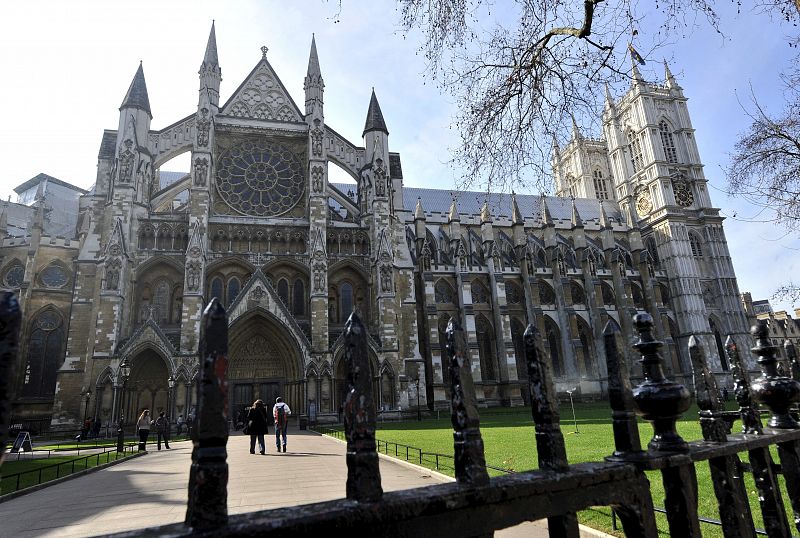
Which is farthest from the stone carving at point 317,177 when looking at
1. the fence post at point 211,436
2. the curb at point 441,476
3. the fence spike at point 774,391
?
the fence post at point 211,436

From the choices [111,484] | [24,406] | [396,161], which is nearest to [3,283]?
[24,406]

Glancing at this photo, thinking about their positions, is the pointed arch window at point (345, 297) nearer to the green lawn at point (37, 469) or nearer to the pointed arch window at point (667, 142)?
the green lawn at point (37, 469)

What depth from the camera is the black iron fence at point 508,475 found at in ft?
4.75

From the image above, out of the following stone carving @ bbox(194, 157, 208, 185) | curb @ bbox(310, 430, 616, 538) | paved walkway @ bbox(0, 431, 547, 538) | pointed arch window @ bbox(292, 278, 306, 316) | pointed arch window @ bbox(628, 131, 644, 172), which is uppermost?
pointed arch window @ bbox(628, 131, 644, 172)

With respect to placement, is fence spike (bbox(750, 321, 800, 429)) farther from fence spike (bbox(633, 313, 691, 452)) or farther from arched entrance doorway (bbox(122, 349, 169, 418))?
arched entrance doorway (bbox(122, 349, 169, 418))

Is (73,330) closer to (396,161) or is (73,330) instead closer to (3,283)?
(3,283)

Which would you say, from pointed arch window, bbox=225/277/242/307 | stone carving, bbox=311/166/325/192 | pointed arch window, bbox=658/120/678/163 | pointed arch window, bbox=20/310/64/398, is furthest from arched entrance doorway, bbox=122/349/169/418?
pointed arch window, bbox=658/120/678/163

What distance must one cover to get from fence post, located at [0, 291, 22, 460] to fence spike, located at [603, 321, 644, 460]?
2302mm

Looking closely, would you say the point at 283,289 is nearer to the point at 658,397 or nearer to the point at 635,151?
the point at 658,397

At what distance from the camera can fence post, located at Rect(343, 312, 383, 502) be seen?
160 centimetres

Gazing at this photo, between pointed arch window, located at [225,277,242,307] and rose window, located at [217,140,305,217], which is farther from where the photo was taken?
rose window, located at [217,140,305,217]

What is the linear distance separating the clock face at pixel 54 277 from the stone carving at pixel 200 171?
15.0m

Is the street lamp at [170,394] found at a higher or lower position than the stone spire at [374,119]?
lower

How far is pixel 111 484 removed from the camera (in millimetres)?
9320
